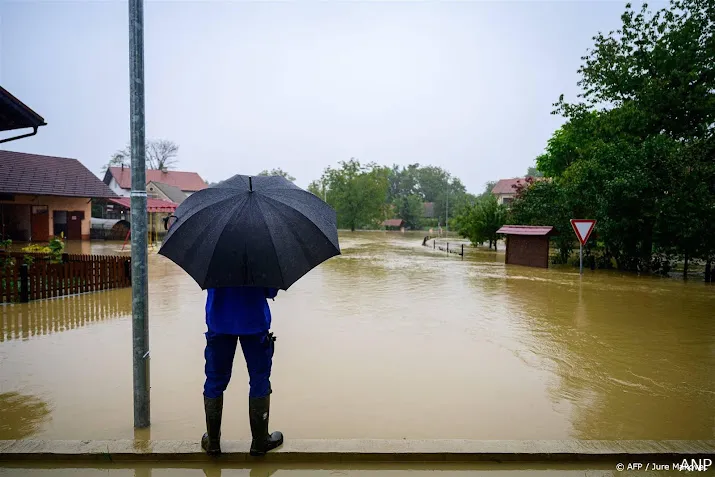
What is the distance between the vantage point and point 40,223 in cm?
2859

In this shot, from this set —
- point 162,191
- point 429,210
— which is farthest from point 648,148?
point 429,210

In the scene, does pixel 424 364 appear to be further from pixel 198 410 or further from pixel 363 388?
pixel 198 410

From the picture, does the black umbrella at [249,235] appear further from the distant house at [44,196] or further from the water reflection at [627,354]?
the distant house at [44,196]

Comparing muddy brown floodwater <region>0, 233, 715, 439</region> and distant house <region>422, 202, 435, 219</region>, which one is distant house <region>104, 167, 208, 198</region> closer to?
distant house <region>422, 202, 435, 219</region>

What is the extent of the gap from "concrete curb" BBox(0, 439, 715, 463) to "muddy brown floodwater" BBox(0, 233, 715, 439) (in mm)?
428

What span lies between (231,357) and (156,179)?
206 ft

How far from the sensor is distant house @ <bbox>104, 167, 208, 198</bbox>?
5548 cm

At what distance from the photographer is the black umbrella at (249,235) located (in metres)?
3.23

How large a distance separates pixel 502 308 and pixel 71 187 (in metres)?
29.9

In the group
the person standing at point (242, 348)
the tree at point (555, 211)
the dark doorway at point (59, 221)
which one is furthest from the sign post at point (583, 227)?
the dark doorway at point (59, 221)

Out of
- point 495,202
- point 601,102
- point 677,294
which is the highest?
point 601,102

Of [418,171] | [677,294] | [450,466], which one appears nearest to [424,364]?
[450,466]

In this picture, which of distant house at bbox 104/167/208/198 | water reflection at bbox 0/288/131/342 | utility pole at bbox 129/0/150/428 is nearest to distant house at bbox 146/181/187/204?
distant house at bbox 104/167/208/198

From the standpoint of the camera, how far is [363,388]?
522 centimetres
